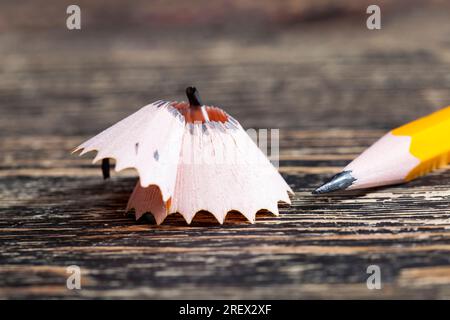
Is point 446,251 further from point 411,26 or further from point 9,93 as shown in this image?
point 411,26

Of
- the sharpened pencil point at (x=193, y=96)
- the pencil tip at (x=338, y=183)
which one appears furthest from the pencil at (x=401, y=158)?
the sharpened pencil point at (x=193, y=96)

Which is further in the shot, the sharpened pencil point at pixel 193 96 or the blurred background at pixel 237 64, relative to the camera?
the blurred background at pixel 237 64

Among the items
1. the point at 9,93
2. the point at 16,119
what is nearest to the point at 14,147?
the point at 16,119

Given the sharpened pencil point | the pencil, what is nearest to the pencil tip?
the pencil

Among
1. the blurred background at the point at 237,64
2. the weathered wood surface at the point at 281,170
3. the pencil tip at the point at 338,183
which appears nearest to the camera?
the weathered wood surface at the point at 281,170

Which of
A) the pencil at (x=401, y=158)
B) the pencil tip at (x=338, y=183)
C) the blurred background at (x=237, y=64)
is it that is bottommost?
the pencil tip at (x=338, y=183)

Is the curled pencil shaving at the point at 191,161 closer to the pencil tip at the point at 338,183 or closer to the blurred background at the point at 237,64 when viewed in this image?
the pencil tip at the point at 338,183

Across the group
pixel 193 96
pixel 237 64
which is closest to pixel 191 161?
pixel 193 96

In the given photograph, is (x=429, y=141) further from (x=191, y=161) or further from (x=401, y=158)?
(x=191, y=161)
